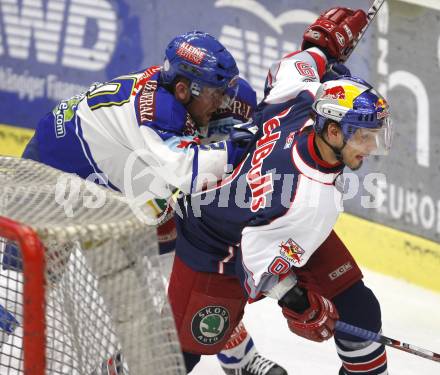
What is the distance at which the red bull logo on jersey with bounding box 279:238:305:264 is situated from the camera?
3297mm

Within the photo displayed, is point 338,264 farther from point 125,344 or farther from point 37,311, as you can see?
point 37,311

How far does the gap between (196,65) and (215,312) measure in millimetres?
902

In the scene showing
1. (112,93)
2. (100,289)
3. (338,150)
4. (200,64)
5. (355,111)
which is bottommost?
(112,93)

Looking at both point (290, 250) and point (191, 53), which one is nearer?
point (290, 250)

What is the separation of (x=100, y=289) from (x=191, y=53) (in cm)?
133

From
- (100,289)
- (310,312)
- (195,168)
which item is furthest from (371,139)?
(100,289)

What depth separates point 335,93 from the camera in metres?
3.30

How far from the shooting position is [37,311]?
7.84 feet

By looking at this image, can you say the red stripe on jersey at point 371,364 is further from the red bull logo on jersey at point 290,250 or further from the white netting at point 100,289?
the white netting at point 100,289

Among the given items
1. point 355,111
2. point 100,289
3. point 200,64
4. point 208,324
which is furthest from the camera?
point 200,64

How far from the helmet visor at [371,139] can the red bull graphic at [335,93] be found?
0.12 m

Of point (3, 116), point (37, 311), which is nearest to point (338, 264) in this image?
point (37, 311)

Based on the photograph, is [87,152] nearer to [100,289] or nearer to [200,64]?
[200,64]

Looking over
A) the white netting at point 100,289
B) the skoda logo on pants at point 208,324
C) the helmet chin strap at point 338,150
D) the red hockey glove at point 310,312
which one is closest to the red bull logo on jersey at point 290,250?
the red hockey glove at point 310,312
